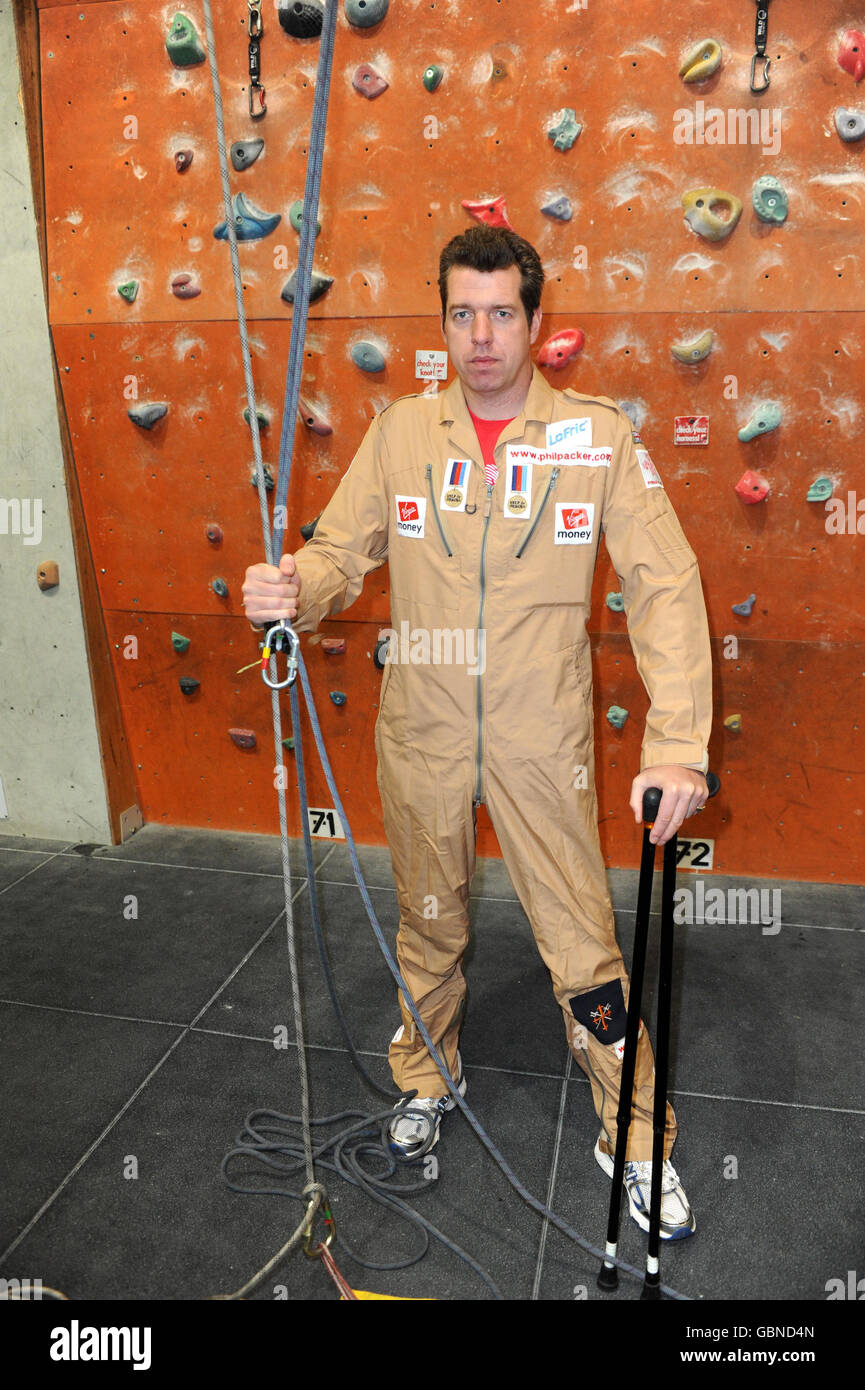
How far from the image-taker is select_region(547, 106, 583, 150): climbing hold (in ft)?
8.87

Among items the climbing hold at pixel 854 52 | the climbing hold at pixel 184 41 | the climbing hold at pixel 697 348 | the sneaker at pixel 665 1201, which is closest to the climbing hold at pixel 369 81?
the climbing hold at pixel 184 41

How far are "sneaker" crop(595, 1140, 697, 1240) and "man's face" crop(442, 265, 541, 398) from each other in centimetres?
154

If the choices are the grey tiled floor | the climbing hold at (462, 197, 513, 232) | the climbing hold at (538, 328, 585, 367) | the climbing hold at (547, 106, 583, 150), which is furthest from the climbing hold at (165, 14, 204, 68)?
the grey tiled floor

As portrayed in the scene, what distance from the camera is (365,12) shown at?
2756 mm

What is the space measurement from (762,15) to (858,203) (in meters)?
0.52

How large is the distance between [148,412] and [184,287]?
40 cm

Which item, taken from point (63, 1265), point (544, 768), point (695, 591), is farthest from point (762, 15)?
point (63, 1265)

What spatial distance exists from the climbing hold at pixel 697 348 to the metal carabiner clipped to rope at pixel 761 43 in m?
0.60

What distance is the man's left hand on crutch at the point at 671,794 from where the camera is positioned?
5.16 feet

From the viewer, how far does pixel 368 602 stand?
330cm

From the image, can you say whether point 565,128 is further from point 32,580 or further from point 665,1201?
point 665,1201

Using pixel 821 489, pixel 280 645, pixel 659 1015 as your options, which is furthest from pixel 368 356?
pixel 659 1015

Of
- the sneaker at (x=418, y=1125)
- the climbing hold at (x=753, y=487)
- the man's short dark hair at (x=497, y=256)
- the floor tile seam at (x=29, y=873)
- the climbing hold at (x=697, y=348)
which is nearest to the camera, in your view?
the man's short dark hair at (x=497, y=256)

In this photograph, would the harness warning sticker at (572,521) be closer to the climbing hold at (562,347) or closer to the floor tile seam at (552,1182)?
the climbing hold at (562,347)
